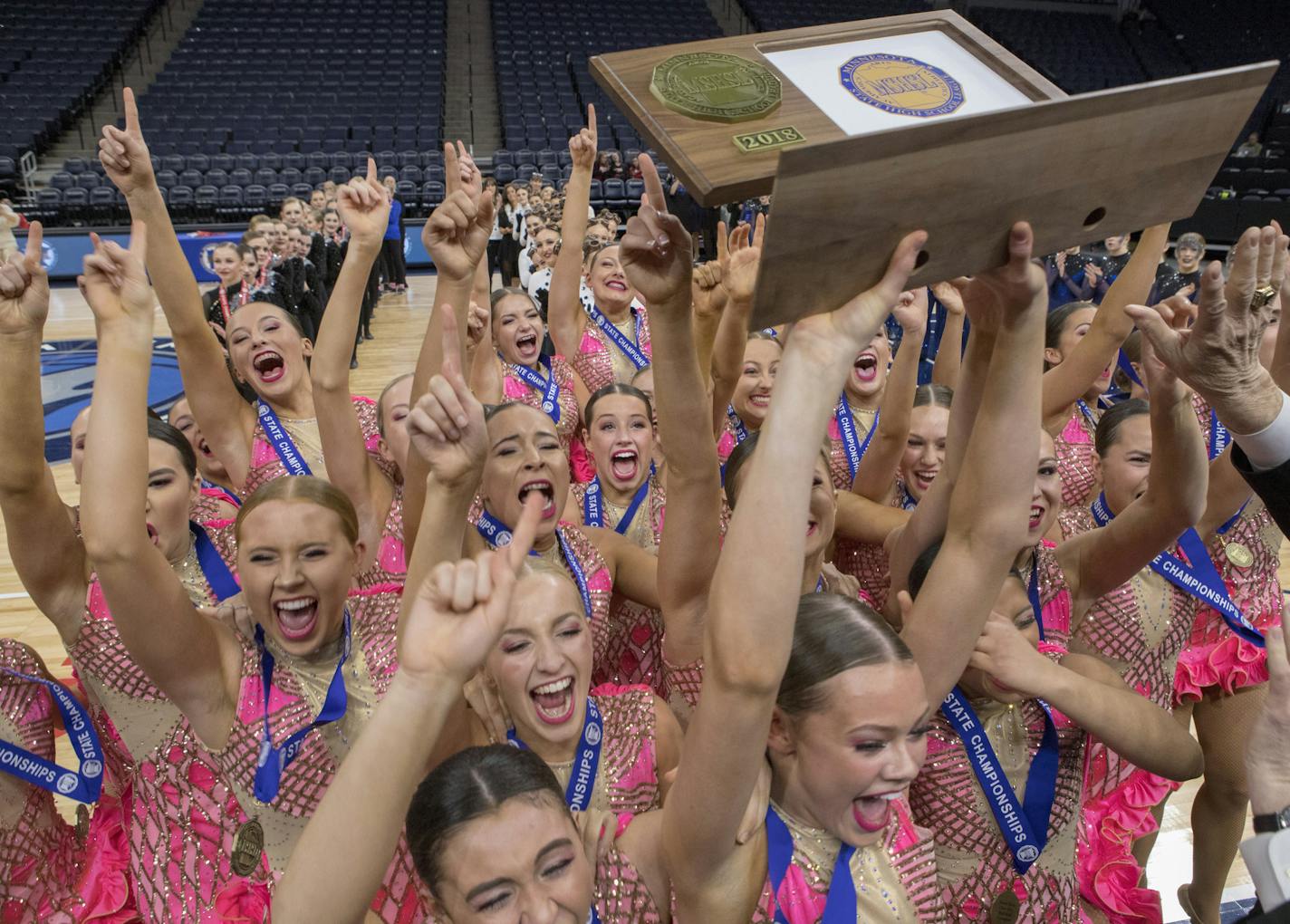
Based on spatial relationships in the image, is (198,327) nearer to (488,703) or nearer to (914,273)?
(488,703)

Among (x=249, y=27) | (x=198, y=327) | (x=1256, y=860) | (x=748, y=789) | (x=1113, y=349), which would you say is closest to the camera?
(x=1256, y=860)

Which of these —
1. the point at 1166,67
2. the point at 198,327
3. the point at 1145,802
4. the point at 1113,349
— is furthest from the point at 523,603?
the point at 1166,67

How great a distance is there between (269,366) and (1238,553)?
273 cm

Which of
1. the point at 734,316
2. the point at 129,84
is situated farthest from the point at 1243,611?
the point at 129,84

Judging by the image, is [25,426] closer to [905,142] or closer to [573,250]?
[905,142]

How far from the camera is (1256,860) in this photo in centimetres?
94

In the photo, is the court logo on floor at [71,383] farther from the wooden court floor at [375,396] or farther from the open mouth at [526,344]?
the open mouth at [526,344]

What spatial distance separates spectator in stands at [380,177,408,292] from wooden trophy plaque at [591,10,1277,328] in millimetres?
10452

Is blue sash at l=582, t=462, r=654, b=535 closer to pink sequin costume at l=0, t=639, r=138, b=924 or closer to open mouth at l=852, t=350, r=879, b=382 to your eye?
open mouth at l=852, t=350, r=879, b=382

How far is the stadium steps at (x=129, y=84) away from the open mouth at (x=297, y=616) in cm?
1368

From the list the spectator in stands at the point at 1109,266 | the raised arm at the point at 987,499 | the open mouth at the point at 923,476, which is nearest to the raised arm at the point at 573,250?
the open mouth at the point at 923,476

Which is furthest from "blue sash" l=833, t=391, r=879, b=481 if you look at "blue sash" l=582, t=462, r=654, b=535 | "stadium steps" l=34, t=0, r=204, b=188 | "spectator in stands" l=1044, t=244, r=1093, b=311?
"stadium steps" l=34, t=0, r=204, b=188

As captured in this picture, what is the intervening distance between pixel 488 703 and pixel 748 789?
0.68 m

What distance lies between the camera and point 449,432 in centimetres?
129
